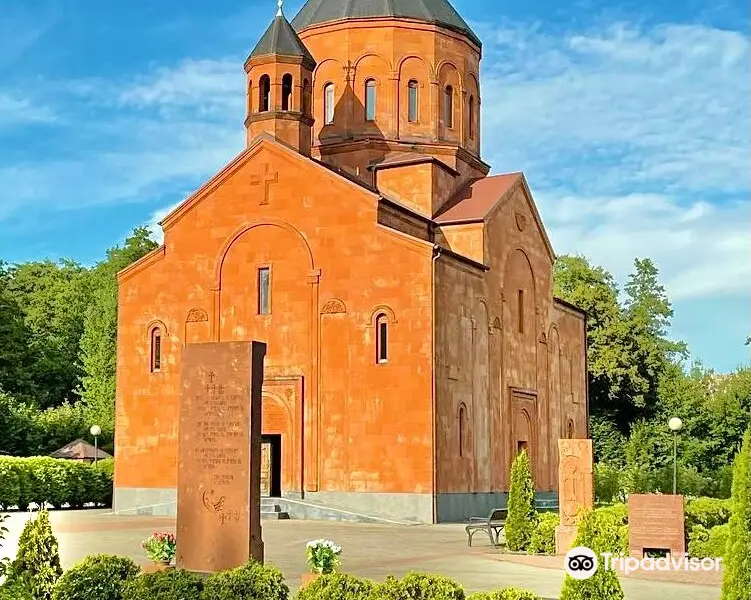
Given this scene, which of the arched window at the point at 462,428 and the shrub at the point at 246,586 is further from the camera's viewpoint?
the arched window at the point at 462,428

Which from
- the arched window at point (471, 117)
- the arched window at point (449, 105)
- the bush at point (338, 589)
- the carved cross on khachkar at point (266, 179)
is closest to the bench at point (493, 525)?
the bush at point (338, 589)

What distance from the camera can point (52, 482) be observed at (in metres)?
29.8

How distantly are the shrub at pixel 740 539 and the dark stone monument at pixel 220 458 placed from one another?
218 inches

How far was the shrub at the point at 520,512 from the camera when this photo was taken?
16594mm

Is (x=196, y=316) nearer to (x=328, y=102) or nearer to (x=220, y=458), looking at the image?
(x=328, y=102)

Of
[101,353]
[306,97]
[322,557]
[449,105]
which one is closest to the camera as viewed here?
[322,557]

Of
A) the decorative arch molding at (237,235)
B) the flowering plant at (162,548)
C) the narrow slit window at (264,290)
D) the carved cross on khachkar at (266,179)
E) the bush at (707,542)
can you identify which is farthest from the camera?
the carved cross on khachkar at (266,179)

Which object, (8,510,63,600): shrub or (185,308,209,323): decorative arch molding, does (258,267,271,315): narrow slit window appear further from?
(8,510,63,600): shrub

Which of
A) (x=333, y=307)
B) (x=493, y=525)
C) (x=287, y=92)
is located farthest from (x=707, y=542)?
(x=287, y=92)

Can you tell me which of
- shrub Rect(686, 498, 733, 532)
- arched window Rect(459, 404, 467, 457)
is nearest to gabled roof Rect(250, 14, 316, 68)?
arched window Rect(459, 404, 467, 457)

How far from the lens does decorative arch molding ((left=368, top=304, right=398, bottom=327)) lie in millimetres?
25281

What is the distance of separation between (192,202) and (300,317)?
491 centimetres

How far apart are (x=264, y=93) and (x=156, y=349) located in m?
7.71

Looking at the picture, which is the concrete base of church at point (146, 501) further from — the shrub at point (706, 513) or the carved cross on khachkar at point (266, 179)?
the shrub at point (706, 513)
